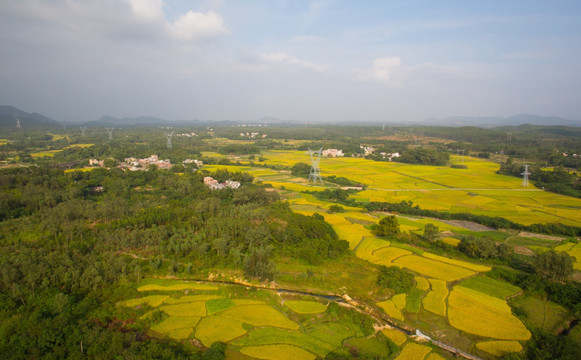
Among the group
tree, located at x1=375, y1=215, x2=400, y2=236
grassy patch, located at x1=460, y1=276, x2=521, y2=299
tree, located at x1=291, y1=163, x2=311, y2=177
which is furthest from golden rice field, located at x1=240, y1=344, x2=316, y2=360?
tree, located at x1=291, y1=163, x2=311, y2=177

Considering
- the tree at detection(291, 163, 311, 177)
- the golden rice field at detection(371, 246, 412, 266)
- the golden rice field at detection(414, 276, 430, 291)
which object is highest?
the tree at detection(291, 163, 311, 177)

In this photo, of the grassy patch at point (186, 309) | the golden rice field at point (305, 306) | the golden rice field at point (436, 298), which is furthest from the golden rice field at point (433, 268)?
the grassy patch at point (186, 309)

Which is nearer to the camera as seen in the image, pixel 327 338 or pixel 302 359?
pixel 302 359

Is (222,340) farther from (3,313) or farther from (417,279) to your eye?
(417,279)

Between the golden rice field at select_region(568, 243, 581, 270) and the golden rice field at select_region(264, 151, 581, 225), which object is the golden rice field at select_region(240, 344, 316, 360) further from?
the golden rice field at select_region(264, 151, 581, 225)

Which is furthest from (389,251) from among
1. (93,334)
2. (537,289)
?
(93,334)

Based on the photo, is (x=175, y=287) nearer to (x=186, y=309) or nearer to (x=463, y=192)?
(x=186, y=309)

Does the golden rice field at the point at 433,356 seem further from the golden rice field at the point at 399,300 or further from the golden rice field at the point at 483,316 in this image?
the golden rice field at the point at 399,300
